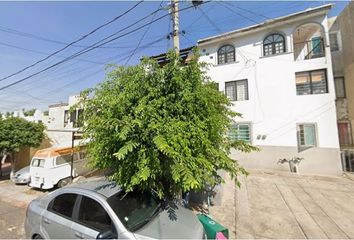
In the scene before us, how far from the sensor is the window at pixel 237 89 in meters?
13.2

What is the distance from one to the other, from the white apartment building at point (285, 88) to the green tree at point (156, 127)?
20.6 ft

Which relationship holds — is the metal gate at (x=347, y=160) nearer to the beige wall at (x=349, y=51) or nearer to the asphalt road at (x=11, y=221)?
the beige wall at (x=349, y=51)

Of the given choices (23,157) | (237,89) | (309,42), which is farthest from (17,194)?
(309,42)

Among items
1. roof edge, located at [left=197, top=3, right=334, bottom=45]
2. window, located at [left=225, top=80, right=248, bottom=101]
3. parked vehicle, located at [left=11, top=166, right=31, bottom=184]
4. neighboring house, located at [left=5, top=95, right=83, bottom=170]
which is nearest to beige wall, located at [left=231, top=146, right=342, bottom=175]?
window, located at [left=225, top=80, right=248, bottom=101]

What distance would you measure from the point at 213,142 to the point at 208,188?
2.75 m

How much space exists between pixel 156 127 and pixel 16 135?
40.1 feet

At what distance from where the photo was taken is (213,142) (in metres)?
4.52

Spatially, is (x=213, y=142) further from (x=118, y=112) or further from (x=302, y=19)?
(x=302, y=19)

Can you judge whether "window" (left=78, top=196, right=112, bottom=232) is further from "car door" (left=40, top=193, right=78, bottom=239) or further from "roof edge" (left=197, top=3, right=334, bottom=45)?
"roof edge" (left=197, top=3, right=334, bottom=45)

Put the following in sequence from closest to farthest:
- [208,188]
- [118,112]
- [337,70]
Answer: [118,112], [208,188], [337,70]

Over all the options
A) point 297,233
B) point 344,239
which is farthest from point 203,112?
point 344,239

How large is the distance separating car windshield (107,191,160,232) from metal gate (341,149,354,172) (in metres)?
11.6

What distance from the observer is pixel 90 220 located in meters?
3.53

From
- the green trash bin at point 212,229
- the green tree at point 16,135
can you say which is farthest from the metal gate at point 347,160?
the green tree at point 16,135
